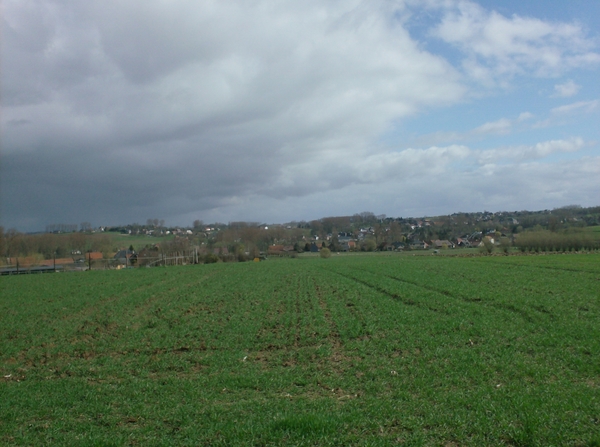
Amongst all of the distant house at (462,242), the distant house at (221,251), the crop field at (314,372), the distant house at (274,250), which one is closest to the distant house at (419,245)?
the distant house at (462,242)

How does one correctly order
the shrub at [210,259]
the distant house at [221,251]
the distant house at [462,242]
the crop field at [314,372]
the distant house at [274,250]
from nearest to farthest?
the crop field at [314,372], the shrub at [210,259], the distant house at [221,251], the distant house at [274,250], the distant house at [462,242]

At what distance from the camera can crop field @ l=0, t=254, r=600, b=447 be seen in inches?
261

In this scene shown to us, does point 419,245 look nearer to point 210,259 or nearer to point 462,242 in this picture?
point 462,242

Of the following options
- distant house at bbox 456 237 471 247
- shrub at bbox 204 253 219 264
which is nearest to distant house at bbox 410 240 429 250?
distant house at bbox 456 237 471 247

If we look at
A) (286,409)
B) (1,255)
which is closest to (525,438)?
(286,409)

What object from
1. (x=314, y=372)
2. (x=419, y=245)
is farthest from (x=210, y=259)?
(x=314, y=372)

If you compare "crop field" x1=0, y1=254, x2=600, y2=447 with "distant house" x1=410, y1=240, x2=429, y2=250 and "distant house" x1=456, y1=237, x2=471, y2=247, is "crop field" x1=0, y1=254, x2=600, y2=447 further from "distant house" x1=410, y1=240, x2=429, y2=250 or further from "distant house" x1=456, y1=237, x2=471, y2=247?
"distant house" x1=456, y1=237, x2=471, y2=247

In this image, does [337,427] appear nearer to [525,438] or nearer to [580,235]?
[525,438]

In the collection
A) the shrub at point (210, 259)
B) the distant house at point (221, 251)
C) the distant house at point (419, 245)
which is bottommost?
the distant house at point (419, 245)

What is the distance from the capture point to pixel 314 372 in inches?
419

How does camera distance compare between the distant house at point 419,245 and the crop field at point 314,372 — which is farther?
the distant house at point 419,245

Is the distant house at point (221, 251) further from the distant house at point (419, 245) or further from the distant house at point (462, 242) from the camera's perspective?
the distant house at point (462, 242)

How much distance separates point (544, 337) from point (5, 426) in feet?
42.2

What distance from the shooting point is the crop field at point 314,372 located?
261 inches
